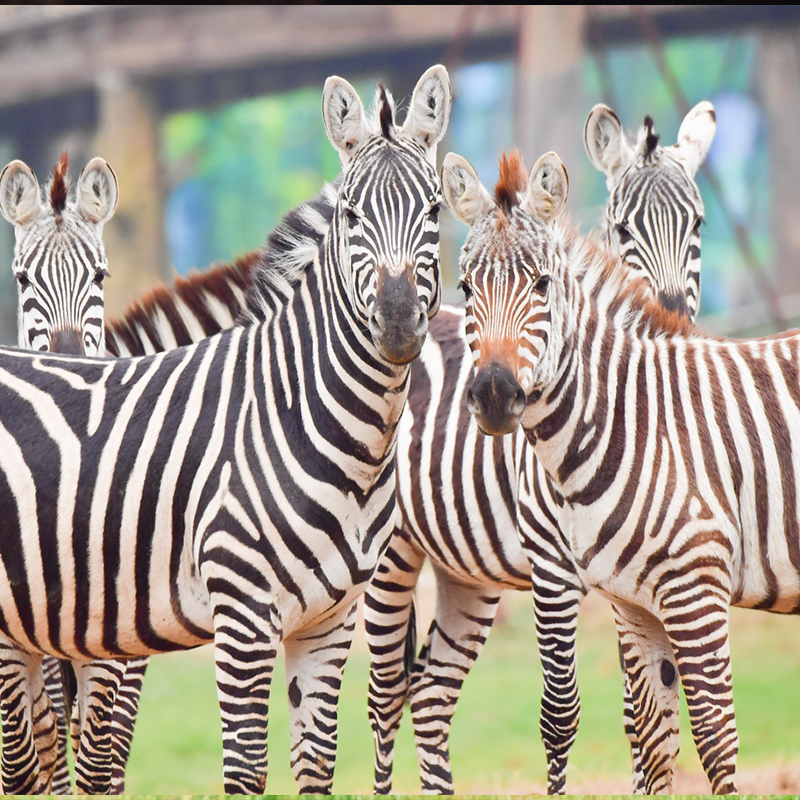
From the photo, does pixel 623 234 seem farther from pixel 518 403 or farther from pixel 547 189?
pixel 518 403

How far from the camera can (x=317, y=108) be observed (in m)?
Answer: 17.5

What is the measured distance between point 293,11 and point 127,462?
12.0m

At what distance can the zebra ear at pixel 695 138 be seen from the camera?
6.45 m

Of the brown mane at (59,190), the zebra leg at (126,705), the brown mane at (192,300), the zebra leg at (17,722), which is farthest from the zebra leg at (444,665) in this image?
the brown mane at (59,190)

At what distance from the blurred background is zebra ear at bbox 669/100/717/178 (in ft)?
15.9

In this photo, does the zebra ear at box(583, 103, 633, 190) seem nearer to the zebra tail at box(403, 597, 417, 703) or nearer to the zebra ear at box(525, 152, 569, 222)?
the zebra ear at box(525, 152, 569, 222)

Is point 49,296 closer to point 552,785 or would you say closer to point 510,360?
point 510,360

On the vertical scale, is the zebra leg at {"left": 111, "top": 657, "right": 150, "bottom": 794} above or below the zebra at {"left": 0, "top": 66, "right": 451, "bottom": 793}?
below

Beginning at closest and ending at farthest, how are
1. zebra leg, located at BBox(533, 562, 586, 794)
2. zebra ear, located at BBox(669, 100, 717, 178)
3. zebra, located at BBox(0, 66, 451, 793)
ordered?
zebra, located at BBox(0, 66, 451, 793) → zebra leg, located at BBox(533, 562, 586, 794) → zebra ear, located at BBox(669, 100, 717, 178)

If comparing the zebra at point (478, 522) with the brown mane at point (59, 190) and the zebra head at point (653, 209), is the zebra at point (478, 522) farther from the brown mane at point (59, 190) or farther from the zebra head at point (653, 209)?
the brown mane at point (59, 190)

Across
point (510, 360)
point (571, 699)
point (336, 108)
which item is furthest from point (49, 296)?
point (571, 699)

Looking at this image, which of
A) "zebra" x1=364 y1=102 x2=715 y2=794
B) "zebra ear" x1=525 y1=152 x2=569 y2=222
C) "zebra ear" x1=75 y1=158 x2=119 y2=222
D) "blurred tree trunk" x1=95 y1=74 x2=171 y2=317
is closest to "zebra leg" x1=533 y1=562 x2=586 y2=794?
"zebra" x1=364 y1=102 x2=715 y2=794

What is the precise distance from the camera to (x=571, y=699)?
17.9 feet

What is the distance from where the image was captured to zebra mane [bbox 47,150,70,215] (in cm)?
600
